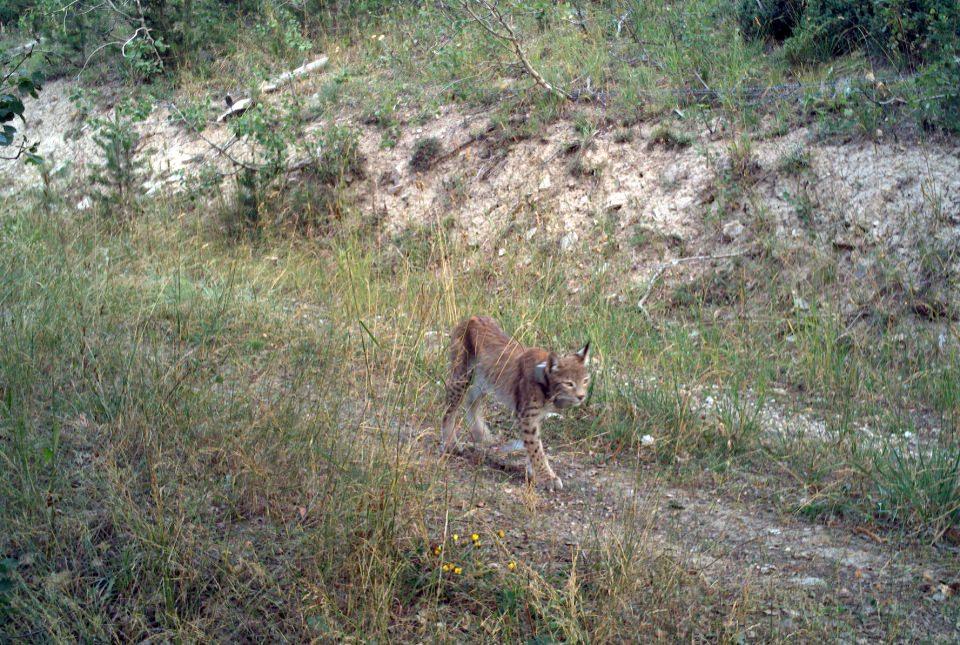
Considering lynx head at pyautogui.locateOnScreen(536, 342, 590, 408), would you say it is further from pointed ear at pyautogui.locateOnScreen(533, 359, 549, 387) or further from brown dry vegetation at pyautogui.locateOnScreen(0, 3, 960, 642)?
brown dry vegetation at pyautogui.locateOnScreen(0, 3, 960, 642)

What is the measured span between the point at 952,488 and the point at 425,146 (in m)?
7.76

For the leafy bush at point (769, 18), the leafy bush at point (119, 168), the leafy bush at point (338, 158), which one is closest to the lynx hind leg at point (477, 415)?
the leafy bush at point (338, 158)

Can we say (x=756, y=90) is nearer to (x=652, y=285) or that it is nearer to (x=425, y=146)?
(x=652, y=285)

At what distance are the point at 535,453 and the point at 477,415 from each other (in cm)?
82

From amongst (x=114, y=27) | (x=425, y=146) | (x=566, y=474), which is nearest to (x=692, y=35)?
(x=425, y=146)

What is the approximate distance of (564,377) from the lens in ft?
17.5

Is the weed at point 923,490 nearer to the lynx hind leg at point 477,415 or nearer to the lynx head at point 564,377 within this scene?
the lynx head at point 564,377

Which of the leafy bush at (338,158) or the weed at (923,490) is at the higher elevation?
the leafy bush at (338,158)

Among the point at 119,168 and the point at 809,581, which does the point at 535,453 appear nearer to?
the point at 809,581

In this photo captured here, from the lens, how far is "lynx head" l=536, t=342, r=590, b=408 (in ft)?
17.5

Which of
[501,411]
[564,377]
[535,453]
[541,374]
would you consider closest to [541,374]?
[541,374]

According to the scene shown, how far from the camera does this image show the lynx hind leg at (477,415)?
5.86 metres

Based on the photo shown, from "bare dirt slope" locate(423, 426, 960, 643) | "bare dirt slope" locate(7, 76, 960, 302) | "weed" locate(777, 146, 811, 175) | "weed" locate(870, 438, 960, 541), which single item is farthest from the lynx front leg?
"weed" locate(777, 146, 811, 175)

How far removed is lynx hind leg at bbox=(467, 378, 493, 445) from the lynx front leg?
1.78 ft
